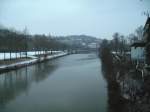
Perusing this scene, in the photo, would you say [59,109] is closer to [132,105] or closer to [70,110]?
[70,110]

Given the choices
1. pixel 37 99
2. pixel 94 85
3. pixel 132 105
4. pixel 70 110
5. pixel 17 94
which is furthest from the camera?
pixel 94 85

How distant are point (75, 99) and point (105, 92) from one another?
295cm

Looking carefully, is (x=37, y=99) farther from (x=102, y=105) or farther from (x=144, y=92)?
(x=144, y=92)

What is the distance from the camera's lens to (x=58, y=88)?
1919 centimetres

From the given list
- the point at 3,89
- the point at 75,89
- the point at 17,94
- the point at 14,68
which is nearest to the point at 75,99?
the point at 75,89

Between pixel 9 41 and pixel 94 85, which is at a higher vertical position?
pixel 9 41

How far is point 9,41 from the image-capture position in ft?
130

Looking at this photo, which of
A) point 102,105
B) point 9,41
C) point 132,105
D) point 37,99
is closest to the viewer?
point 132,105

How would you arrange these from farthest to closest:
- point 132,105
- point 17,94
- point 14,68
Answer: point 14,68, point 17,94, point 132,105

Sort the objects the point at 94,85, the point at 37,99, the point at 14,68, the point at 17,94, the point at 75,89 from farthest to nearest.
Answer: the point at 14,68 < the point at 94,85 < the point at 75,89 < the point at 17,94 < the point at 37,99

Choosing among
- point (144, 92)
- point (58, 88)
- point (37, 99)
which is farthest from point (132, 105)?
point (58, 88)

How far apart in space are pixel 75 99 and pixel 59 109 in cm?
246

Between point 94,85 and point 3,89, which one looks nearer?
point 3,89

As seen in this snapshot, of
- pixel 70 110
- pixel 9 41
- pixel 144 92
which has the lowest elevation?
pixel 70 110
